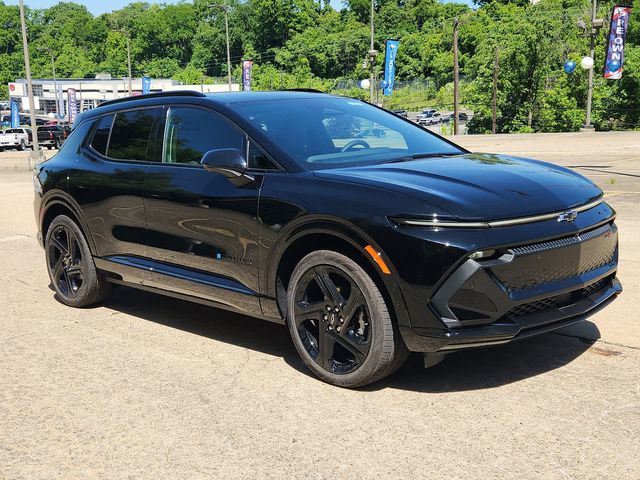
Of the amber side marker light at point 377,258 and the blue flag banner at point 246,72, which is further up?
the blue flag banner at point 246,72

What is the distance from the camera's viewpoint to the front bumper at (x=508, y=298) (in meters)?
3.52

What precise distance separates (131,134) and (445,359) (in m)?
2.89

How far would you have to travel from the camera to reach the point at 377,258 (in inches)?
147

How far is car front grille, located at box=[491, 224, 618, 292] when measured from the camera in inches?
140

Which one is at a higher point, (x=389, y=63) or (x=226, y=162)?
(x=389, y=63)

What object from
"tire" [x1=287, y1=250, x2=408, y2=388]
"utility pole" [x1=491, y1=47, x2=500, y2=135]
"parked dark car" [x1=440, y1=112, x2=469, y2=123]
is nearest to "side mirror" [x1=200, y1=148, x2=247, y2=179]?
"tire" [x1=287, y1=250, x2=408, y2=388]

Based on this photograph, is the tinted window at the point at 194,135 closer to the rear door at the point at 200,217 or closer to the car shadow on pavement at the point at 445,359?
the rear door at the point at 200,217

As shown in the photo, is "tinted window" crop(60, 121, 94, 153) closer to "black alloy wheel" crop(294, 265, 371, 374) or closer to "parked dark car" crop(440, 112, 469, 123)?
"black alloy wheel" crop(294, 265, 371, 374)

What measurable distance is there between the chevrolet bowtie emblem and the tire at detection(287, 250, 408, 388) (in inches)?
40.5

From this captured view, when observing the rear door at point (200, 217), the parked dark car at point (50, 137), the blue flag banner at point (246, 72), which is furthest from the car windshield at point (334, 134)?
the blue flag banner at point (246, 72)

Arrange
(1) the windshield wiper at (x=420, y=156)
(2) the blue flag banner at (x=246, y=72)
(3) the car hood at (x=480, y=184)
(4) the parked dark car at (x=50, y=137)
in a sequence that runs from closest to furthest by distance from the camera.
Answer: (3) the car hood at (x=480, y=184)
(1) the windshield wiper at (x=420, y=156)
(4) the parked dark car at (x=50, y=137)
(2) the blue flag banner at (x=246, y=72)

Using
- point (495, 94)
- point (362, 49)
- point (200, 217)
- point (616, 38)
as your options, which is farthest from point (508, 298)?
point (362, 49)

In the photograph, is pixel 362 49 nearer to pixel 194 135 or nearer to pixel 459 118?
pixel 459 118

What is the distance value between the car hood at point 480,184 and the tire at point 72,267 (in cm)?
258
